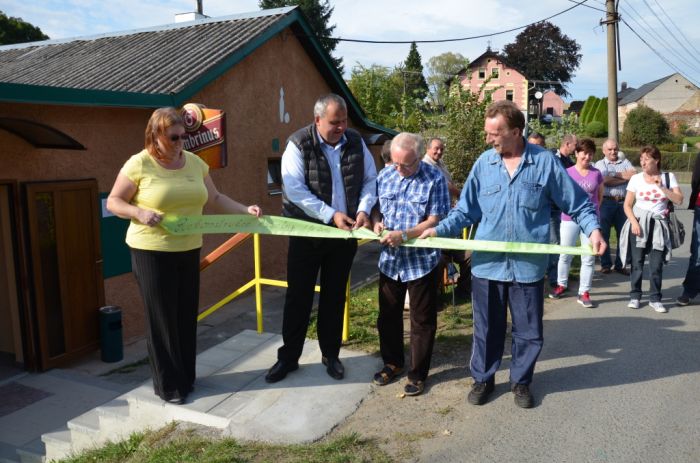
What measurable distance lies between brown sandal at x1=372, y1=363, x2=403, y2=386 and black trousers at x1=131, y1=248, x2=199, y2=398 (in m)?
1.34

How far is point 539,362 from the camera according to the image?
4684 millimetres

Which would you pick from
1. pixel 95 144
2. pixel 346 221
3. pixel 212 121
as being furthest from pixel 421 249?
pixel 95 144

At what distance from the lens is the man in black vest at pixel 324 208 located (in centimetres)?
387

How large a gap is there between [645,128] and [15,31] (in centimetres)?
4032

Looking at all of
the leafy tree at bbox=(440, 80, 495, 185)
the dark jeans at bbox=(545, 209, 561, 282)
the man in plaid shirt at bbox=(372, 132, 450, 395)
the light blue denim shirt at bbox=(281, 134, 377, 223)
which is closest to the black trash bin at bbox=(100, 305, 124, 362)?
the light blue denim shirt at bbox=(281, 134, 377, 223)

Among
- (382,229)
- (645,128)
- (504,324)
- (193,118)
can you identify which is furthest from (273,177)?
(645,128)

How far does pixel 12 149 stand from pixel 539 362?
5.87 meters

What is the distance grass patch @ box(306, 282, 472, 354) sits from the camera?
5.21 m

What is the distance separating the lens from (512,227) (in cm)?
367

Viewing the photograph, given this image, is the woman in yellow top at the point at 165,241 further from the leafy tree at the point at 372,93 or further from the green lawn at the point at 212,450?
the leafy tree at the point at 372,93

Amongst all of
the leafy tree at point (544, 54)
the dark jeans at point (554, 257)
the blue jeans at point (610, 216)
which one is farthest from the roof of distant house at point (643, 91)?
the dark jeans at point (554, 257)

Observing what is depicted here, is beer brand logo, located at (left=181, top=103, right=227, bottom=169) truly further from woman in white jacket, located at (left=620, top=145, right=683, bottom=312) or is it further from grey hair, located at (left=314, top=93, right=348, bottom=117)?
woman in white jacket, located at (left=620, top=145, right=683, bottom=312)

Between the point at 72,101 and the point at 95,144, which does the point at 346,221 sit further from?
the point at 95,144

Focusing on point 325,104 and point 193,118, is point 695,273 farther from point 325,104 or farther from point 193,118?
point 193,118
